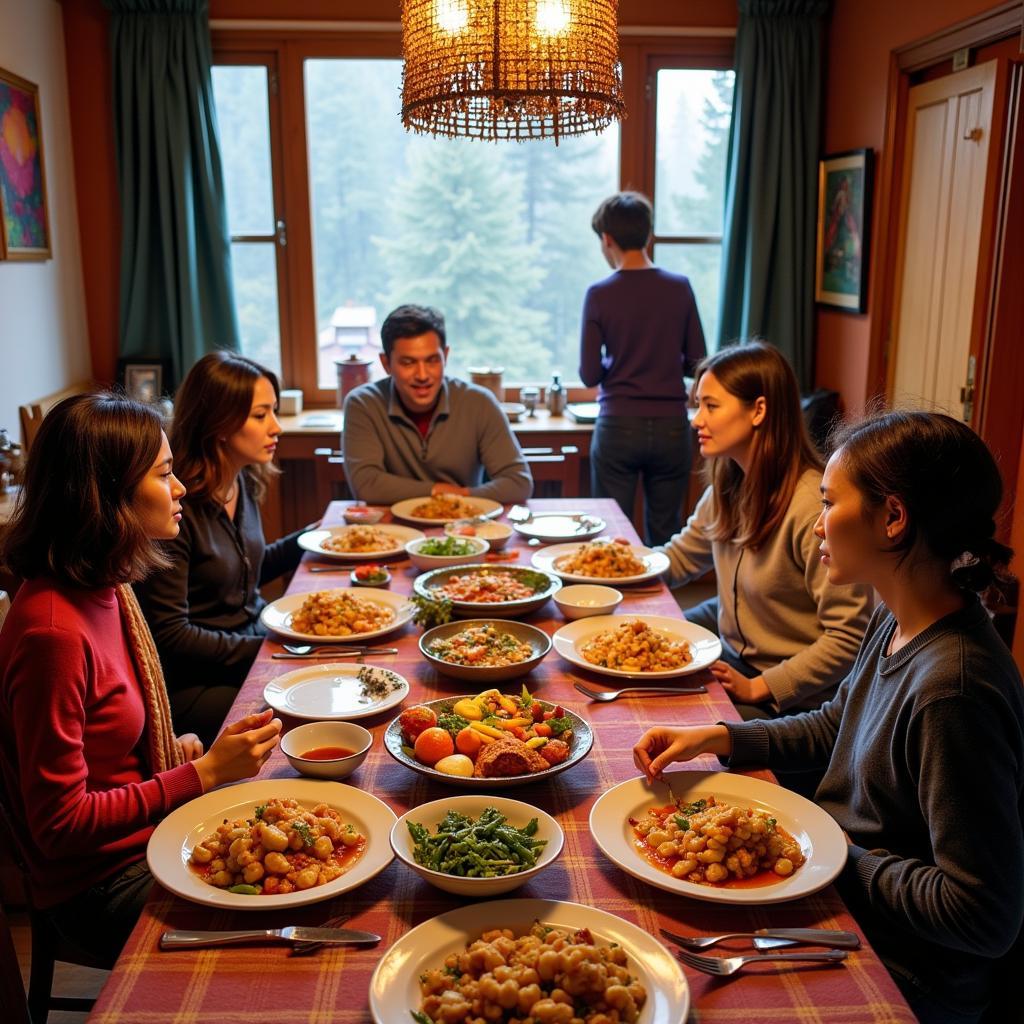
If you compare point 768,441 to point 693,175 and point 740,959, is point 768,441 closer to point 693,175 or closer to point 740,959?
point 740,959

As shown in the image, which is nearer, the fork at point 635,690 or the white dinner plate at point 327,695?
the white dinner plate at point 327,695

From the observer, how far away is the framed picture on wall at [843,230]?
13.8 feet

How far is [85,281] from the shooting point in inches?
185

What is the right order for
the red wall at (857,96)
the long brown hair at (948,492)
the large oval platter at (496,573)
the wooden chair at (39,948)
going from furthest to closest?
the red wall at (857,96), the large oval platter at (496,573), the wooden chair at (39,948), the long brown hair at (948,492)

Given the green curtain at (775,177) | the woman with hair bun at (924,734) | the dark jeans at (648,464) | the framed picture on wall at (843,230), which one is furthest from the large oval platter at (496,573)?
the green curtain at (775,177)

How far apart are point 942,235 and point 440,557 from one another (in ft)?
7.65

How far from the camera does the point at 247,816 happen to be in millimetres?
1452

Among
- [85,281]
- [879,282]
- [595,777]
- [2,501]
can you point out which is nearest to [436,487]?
[2,501]

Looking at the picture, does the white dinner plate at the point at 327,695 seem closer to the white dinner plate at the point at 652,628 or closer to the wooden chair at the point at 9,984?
the white dinner plate at the point at 652,628

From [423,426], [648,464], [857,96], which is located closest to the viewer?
[423,426]

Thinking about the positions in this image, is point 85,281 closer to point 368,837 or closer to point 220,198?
point 220,198

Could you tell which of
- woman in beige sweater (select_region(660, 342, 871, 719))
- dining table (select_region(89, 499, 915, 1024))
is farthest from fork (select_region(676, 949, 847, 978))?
woman in beige sweater (select_region(660, 342, 871, 719))

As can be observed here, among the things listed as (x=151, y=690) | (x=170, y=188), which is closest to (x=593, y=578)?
(x=151, y=690)

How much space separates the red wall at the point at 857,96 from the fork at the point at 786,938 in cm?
337
